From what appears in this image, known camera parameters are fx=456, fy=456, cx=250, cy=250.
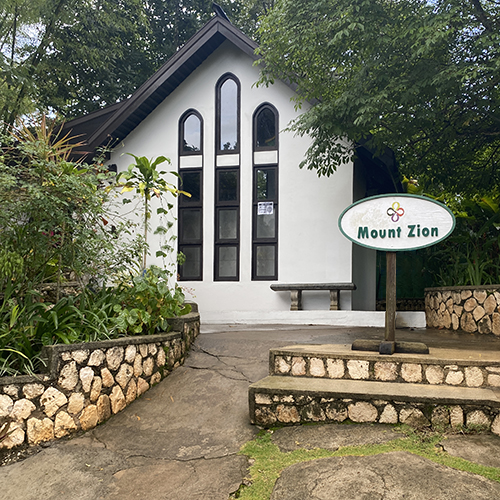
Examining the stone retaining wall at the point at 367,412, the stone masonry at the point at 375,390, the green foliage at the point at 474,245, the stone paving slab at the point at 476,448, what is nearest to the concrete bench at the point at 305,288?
the green foliage at the point at 474,245

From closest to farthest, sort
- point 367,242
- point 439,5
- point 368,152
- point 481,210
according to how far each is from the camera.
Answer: point 367,242
point 439,5
point 481,210
point 368,152

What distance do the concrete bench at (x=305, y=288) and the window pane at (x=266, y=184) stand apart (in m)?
2.01

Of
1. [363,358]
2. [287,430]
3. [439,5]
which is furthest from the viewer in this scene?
[439,5]

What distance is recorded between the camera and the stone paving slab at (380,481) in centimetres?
280

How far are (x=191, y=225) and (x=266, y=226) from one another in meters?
1.78

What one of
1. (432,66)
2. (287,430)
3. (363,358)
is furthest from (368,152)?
(287,430)

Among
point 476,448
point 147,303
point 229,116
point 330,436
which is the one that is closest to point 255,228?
point 229,116

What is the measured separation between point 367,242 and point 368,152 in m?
5.77

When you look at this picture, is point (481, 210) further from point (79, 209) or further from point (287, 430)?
point (79, 209)

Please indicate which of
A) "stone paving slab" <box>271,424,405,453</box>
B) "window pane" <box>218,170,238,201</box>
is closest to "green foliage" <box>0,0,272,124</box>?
"window pane" <box>218,170,238,201</box>

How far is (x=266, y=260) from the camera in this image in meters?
10.1

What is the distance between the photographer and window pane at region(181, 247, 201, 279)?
10.5m

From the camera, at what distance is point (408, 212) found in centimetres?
471

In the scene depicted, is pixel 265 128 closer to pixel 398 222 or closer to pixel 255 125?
pixel 255 125
